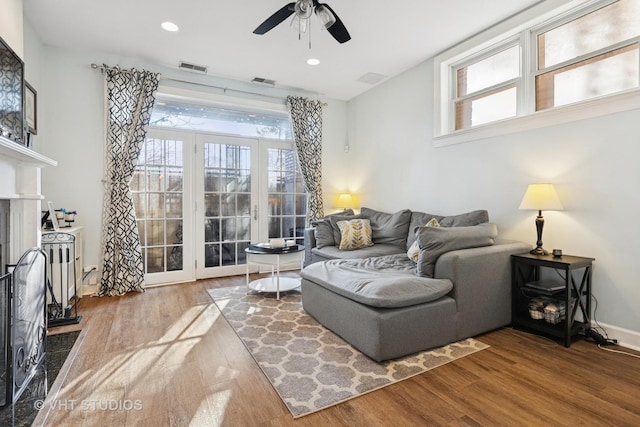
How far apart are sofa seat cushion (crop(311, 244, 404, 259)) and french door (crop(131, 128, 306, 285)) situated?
48.2 inches

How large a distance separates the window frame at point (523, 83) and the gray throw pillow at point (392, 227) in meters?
1.03

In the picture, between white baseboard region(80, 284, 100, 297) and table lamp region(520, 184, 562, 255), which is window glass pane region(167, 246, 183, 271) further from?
table lamp region(520, 184, 562, 255)

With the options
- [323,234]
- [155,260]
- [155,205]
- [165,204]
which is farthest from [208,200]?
[323,234]

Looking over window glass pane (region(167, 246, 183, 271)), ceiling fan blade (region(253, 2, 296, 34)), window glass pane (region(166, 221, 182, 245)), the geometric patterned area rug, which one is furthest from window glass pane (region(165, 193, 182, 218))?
ceiling fan blade (region(253, 2, 296, 34))

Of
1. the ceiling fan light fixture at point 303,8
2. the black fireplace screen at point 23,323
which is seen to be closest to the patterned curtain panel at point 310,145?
the ceiling fan light fixture at point 303,8

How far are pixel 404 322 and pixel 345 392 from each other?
0.64 metres

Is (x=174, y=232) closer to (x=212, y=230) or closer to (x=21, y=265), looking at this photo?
(x=212, y=230)

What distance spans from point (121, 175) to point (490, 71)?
4.42m

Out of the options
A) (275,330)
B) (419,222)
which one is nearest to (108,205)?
(275,330)

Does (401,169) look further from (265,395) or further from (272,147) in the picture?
(265,395)

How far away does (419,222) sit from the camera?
12.8ft

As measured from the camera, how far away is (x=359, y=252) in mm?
3865

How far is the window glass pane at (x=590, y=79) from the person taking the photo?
2.51m

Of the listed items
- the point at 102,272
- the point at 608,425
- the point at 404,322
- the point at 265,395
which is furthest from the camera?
the point at 102,272
